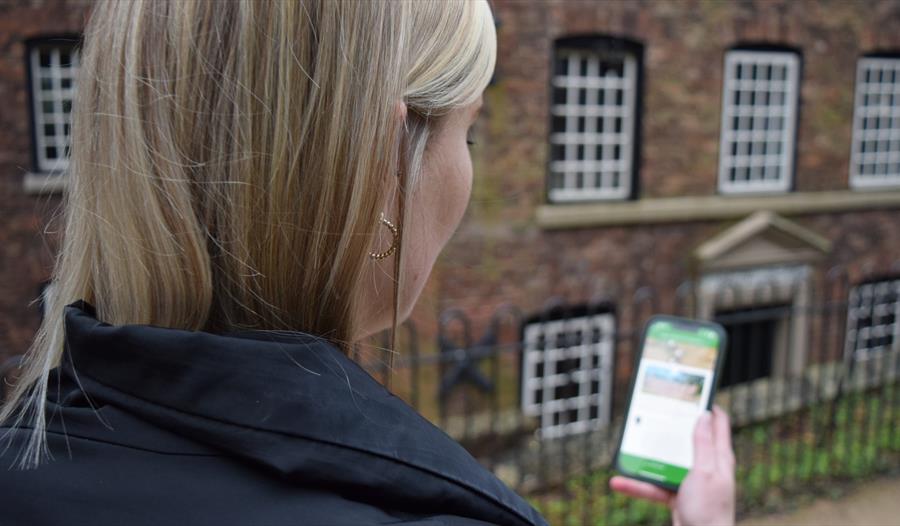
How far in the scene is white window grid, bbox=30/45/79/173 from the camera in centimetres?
734

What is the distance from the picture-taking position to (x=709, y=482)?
5.44 ft

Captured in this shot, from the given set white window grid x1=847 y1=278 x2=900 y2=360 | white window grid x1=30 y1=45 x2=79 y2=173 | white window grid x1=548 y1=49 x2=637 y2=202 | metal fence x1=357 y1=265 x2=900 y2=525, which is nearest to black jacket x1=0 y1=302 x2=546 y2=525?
metal fence x1=357 y1=265 x2=900 y2=525

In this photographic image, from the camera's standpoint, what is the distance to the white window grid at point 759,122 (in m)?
9.86

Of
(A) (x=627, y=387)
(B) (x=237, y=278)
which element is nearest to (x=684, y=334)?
(B) (x=237, y=278)

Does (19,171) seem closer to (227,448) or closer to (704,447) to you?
(704,447)

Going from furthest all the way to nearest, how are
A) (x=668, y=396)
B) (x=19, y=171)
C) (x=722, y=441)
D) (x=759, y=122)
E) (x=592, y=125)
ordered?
(x=759, y=122), (x=592, y=125), (x=19, y=171), (x=668, y=396), (x=722, y=441)

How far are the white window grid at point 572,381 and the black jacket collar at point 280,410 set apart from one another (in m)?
7.57

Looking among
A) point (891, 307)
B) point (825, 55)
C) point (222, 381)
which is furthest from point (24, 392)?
point (891, 307)

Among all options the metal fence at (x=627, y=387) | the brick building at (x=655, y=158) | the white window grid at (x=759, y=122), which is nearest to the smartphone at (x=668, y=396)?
the metal fence at (x=627, y=387)

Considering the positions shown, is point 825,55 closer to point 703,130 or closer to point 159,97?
point 703,130

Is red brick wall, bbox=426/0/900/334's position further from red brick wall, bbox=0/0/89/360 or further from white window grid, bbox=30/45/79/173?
white window grid, bbox=30/45/79/173

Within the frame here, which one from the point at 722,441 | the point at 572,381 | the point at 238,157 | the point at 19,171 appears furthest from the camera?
the point at 572,381

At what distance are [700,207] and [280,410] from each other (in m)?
9.28

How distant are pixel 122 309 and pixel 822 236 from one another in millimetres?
11332
